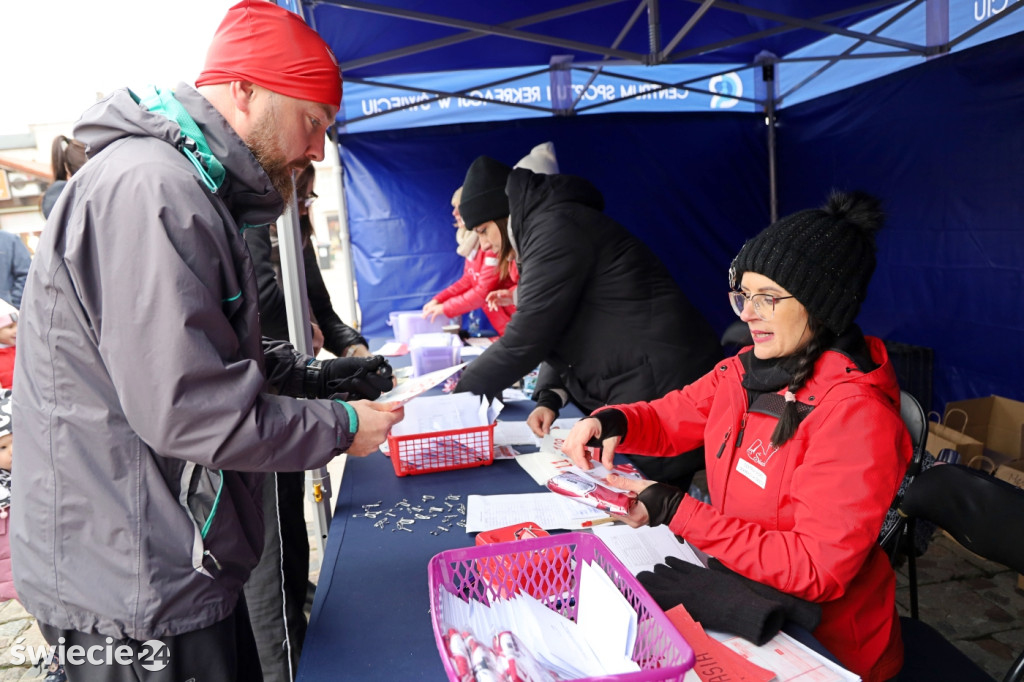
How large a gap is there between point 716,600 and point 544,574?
0.30 metres

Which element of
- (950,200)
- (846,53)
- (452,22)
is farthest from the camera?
(846,53)

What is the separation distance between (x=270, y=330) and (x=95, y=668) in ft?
4.62

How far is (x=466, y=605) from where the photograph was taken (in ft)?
3.39

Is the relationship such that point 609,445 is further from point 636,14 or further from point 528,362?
point 636,14

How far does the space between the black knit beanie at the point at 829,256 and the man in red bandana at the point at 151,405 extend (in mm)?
919

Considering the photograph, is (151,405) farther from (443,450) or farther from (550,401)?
(550,401)

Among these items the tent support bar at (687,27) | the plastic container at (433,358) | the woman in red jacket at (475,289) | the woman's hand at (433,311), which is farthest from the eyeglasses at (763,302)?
the woman's hand at (433,311)

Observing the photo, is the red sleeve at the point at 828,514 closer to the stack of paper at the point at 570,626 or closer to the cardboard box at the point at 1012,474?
the stack of paper at the point at 570,626

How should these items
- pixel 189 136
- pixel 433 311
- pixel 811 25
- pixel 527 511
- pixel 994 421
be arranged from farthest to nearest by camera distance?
pixel 433 311
pixel 994 421
pixel 811 25
pixel 527 511
pixel 189 136

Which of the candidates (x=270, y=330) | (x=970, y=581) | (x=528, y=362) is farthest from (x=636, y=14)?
(x=970, y=581)

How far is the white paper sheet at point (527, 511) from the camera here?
1.54 metres

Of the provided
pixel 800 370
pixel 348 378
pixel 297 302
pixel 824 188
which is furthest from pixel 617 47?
pixel 800 370

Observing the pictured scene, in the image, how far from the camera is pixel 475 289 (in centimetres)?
448

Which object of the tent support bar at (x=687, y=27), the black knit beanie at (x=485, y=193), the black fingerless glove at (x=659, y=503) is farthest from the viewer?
the tent support bar at (x=687, y=27)
